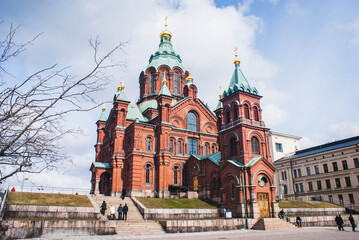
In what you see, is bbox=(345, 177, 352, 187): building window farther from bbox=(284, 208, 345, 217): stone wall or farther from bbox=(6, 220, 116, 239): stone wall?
bbox=(6, 220, 116, 239): stone wall

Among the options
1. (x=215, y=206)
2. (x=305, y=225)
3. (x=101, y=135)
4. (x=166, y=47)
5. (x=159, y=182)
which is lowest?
(x=305, y=225)

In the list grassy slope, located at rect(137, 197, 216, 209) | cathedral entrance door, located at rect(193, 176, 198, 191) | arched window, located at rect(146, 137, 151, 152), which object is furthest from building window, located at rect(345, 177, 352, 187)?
arched window, located at rect(146, 137, 151, 152)

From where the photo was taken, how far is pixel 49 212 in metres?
22.0

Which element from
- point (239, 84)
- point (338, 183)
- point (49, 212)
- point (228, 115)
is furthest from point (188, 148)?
point (338, 183)

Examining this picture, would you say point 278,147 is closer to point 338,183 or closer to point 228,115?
point 338,183

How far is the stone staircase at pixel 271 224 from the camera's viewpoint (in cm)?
2522

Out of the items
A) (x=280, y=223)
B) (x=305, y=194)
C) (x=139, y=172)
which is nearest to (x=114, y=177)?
(x=139, y=172)

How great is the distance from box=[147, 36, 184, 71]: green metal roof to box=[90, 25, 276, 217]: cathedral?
109 cm

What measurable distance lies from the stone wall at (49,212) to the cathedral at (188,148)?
420 inches

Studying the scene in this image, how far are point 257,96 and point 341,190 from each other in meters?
21.3

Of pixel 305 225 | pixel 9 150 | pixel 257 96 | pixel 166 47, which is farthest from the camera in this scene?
pixel 166 47

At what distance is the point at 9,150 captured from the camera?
667cm

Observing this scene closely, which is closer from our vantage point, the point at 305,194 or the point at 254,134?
the point at 254,134

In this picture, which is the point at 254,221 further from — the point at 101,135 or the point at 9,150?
the point at 101,135
